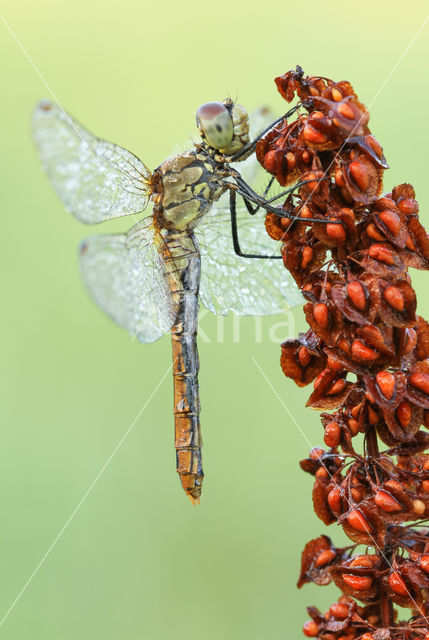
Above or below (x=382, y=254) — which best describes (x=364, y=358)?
below

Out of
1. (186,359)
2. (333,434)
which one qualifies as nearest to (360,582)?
(333,434)

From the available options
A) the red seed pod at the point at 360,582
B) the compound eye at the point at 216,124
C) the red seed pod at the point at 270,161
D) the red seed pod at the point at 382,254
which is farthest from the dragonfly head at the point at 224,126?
the red seed pod at the point at 360,582

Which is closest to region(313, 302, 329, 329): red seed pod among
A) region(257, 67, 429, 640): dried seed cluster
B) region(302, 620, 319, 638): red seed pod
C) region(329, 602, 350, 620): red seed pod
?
region(257, 67, 429, 640): dried seed cluster

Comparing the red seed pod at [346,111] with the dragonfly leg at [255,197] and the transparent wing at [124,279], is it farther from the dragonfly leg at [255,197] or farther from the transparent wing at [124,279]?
Result: the transparent wing at [124,279]

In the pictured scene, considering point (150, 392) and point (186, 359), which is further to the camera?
point (150, 392)

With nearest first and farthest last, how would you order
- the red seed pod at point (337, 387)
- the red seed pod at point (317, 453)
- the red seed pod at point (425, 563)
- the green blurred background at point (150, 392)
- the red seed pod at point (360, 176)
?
the red seed pod at point (425, 563) < the red seed pod at point (360, 176) < the red seed pod at point (337, 387) < the red seed pod at point (317, 453) < the green blurred background at point (150, 392)

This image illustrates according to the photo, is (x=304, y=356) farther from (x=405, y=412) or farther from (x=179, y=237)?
(x=179, y=237)

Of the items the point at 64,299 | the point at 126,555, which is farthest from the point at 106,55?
the point at 126,555

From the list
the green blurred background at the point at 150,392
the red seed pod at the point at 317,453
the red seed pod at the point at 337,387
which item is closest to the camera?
the red seed pod at the point at 337,387
